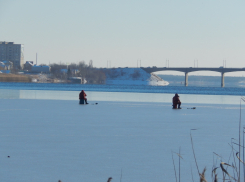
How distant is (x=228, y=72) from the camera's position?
116 m

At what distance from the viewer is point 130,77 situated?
140750mm

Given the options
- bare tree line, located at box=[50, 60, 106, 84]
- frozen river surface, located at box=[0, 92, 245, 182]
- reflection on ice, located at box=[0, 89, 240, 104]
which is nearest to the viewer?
frozen river surface, located at box=[0, 92, 245, 182]

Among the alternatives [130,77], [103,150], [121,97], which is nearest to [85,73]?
[130,77]

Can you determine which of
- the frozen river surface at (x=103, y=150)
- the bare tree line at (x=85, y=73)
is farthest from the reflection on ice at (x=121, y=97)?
the bare tree line at (x=85, y=73)

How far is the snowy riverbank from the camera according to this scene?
134 meters

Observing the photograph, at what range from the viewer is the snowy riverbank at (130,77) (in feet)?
441

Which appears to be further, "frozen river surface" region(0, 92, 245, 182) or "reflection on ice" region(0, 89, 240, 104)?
"reflection on ice" region(0, 89, 240, 104)

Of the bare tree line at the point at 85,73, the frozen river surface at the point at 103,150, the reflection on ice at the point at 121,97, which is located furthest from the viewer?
the bare tree line at the point at 85,73

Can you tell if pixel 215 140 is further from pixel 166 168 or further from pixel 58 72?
pixel 58 72

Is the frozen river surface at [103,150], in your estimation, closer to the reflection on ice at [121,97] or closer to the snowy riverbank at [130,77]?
the reflection on ice at [121,97]

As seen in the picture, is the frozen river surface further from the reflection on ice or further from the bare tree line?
the bare tree line

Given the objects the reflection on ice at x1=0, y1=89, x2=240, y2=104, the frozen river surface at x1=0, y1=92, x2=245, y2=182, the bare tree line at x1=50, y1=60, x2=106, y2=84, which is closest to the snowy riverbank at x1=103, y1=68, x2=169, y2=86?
the bare tree line at x1=50, y1=60, x2=106, y2=84

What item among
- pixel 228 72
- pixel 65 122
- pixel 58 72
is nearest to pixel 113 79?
pixel 58 72

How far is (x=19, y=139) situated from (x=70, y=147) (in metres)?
1.75
